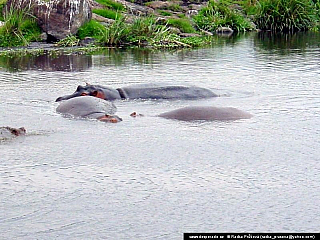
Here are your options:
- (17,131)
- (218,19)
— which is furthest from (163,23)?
(17,131)

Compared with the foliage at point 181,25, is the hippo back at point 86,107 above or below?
below

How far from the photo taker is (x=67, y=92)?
45.0ft

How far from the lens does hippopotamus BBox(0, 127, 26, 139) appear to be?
9.84 meters

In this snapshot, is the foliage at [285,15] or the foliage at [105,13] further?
the foliage at [285,15]

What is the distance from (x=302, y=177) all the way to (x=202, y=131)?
2497 millimetres

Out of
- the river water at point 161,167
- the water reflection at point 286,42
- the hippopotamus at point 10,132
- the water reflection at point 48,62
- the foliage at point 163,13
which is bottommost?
the river water at point 161,167

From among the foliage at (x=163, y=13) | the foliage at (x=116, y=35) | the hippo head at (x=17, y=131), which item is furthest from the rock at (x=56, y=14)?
the hippo head at (x=17, y=131)

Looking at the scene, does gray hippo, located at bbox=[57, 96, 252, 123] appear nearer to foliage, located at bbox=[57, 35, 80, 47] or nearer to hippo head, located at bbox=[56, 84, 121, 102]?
hippo head, located at bbox=[56, 84, 121, 102]

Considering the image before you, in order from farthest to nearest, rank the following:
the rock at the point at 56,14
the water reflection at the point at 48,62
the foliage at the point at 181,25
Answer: the foliage at the point at 181,25
the rock at the point at 56,14
the water reflection at the point at 48,62

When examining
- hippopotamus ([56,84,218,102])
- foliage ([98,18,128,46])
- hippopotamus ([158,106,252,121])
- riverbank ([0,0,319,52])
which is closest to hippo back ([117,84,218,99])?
hippopotamus ([56,84,218,102])

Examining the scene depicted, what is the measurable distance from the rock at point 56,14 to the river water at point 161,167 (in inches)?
408

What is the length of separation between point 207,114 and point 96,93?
7.78ft

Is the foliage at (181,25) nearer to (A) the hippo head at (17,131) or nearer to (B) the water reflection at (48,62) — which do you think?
(B) the water reflection at (48,62)

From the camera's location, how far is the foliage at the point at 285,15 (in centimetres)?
3391
